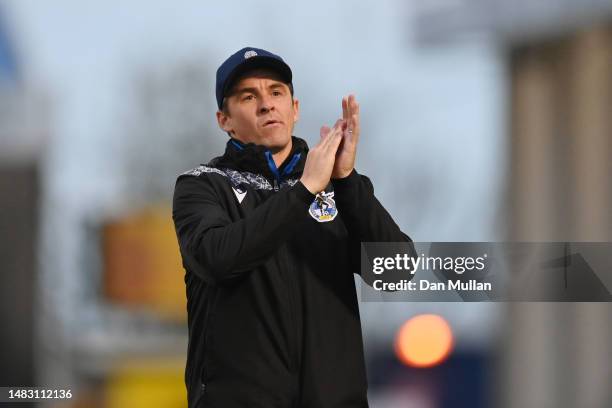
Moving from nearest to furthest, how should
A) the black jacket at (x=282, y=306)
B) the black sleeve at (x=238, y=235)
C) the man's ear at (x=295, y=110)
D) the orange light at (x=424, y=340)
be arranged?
the black sleeve at (x=238, y=235), the black jacket at (x=282, y=306), the man's ear at (x=295, y=110), the orange light at (x=424, y=340)

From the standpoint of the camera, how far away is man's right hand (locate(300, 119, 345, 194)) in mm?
2656

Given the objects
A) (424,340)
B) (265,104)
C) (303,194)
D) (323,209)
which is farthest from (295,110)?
(424,340)

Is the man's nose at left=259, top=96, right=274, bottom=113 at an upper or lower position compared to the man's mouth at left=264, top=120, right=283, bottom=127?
upper

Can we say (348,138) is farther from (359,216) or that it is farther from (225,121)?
(225,121)

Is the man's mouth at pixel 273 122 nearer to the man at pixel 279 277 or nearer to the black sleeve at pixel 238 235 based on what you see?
the man at pixel 279 277

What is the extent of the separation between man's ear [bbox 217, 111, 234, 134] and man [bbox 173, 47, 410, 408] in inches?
4.9

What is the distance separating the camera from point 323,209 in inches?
113

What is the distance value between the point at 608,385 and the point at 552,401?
0.90 m

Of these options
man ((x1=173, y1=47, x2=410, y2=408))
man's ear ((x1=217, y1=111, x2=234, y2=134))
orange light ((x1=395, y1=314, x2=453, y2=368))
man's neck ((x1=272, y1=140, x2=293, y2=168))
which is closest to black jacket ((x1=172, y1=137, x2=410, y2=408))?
man ((x1=173, y1=47, x2=410, y2=408))

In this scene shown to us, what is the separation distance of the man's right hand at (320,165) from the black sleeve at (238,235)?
0.03m

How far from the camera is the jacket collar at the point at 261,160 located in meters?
2.89

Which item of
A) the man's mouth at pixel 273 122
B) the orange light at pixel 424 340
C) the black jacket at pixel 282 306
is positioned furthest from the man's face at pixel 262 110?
the orange light at pixel 424 340

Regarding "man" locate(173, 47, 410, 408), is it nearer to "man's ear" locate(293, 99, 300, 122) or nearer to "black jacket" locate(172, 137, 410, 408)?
"black jacket" locate(172, 137, 410, 408)

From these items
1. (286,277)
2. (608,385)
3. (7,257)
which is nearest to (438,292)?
(286,277)
